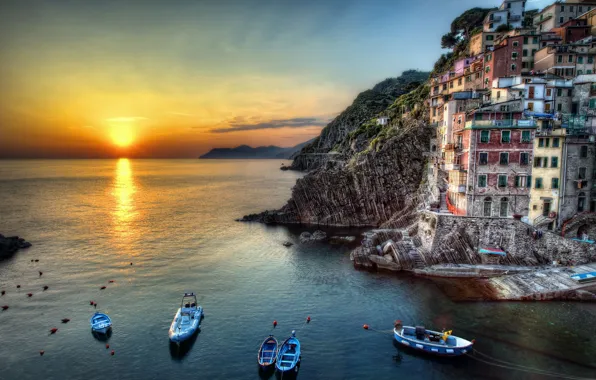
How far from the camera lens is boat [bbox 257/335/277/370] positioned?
37.8m

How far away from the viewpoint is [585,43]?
→ 80.6 metres

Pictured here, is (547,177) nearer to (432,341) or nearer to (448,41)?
(432,341)

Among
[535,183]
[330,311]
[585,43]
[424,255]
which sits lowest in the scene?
[330,311]

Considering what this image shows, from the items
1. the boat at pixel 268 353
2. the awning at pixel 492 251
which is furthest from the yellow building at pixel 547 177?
the boat at pixel 268 353

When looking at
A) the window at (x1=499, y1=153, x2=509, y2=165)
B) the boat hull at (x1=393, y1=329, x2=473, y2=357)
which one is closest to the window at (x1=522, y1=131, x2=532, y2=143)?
the window at (x1=499, y1=153, x2=509, y2=165)

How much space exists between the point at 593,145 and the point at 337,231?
51809mm

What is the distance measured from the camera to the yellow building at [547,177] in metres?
57.6

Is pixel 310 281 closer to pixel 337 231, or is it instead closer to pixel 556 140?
pixel 337 231

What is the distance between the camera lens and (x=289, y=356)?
38438mm

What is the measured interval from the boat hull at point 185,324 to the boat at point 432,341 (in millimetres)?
23098

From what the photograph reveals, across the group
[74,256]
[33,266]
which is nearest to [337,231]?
[74,256]

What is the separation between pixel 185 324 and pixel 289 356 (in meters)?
14.0

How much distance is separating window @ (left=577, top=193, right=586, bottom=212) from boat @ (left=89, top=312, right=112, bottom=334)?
68279 mm

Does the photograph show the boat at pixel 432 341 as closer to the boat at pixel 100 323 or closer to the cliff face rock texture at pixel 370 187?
the boat at pixel 100 323
